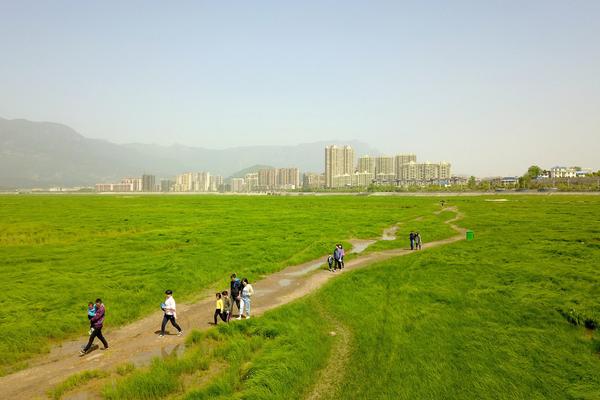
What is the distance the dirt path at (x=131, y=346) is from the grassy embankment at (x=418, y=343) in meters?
1.73

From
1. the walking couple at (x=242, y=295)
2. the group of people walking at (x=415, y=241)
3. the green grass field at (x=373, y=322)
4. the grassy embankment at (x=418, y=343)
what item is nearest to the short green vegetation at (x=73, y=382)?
the green grass field at (x=373, y=322)

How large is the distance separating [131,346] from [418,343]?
15072 mm

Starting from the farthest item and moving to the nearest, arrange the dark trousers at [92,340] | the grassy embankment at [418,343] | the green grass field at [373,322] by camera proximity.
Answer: the dark trousers at [92,340]
the green grass field at [373,322]
the grassy embankment at [418,343]

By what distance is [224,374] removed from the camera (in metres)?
17.6

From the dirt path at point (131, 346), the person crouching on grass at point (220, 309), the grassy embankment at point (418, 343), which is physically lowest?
the dirt path at point (131, 346)

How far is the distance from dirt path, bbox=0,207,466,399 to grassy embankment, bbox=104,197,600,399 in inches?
68.0

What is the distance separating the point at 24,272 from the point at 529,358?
127ft

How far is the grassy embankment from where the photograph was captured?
53.7ft

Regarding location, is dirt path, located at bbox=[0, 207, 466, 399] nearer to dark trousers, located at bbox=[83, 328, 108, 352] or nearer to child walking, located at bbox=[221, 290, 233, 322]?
dark trousers, located at bbox=[83, 328, 108, 352]

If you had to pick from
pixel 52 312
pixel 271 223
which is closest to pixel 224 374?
pixel 52 312

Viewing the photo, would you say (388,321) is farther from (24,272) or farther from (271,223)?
(271,223)

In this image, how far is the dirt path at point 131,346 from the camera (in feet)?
56.2

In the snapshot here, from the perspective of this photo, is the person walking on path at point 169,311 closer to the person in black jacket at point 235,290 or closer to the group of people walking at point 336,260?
the person in black jacket at point 235,290

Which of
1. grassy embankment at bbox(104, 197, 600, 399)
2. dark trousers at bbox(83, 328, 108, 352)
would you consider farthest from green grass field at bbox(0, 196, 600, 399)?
dark trousers at bbox(83, 328, 108, 352)
